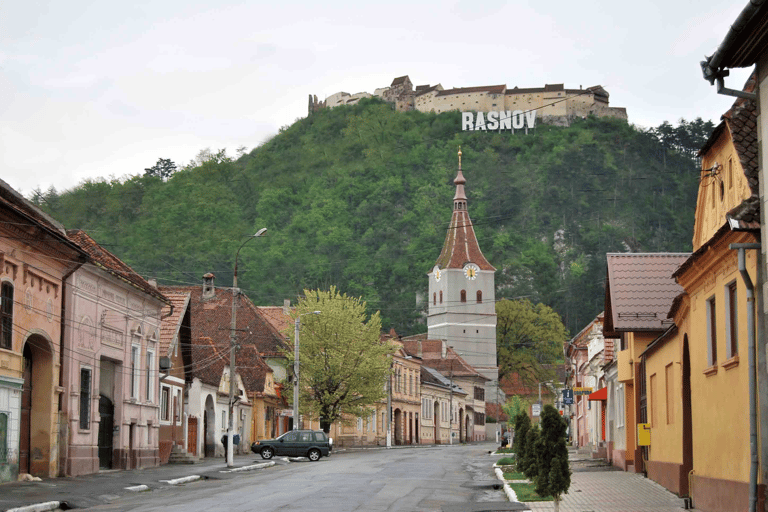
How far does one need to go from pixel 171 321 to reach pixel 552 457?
1148 inches

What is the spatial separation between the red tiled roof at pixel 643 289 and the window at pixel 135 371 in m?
17.6

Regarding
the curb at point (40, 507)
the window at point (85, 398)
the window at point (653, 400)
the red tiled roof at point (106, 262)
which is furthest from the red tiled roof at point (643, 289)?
the window at point (85, 398)

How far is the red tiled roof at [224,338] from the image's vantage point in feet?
174

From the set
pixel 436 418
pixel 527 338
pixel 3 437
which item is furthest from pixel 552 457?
pixel 527 338

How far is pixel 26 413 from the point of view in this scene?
98.5 ft

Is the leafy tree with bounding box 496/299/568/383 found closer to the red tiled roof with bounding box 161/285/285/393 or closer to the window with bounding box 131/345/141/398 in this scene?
the red tiled roof with bounding box 161/285/285/393

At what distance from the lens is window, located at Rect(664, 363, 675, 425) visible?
24.5 meters

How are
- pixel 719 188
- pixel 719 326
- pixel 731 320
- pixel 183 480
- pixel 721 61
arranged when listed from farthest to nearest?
pixel 183 480, pixel 719 188, pixel 719 326, pixel 731 320, pixel 721 61

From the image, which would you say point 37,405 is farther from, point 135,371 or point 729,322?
point 729,322

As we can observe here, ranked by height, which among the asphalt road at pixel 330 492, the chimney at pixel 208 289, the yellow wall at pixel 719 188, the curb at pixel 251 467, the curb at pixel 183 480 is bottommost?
the curb at pixel 251 467

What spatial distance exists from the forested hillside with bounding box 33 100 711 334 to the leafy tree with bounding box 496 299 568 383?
69.4ft

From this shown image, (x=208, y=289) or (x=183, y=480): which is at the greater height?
(x=208, y=289)

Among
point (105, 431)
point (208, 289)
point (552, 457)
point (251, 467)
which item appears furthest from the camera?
point (208, 289)

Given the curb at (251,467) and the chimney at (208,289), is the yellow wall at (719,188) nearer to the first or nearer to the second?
the curb at (251,467)
